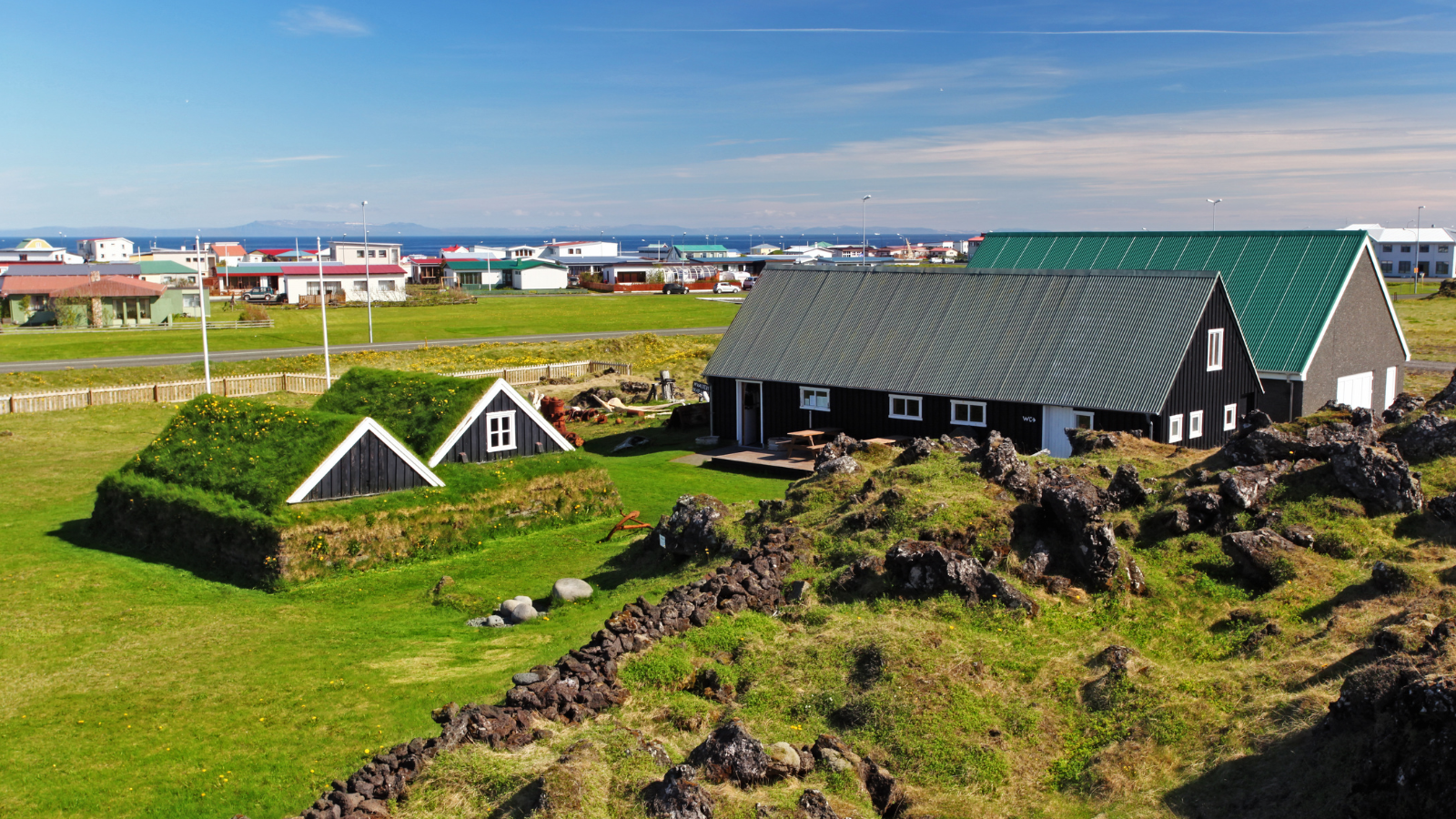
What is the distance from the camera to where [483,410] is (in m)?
33.2

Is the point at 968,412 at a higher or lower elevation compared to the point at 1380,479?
lower

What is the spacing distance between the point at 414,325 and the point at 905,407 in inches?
2779

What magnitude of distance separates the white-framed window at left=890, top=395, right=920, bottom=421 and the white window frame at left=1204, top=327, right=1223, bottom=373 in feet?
31.4

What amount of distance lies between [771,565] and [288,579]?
41.8ft

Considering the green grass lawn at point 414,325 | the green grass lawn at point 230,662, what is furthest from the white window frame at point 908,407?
the green grass lawn at point 414,325

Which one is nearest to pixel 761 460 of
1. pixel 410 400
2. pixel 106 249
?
pixel 410 400

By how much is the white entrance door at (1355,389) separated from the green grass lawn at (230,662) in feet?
91.1

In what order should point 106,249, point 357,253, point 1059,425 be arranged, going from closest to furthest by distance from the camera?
point 1059,425 < point 357,253 < point 106,249

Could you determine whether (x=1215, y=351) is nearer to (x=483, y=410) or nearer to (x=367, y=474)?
(x=483, y=410)

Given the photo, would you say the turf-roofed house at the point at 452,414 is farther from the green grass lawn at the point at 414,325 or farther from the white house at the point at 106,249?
the white house at the point at 106,249

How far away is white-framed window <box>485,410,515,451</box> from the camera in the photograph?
3344 centimetres

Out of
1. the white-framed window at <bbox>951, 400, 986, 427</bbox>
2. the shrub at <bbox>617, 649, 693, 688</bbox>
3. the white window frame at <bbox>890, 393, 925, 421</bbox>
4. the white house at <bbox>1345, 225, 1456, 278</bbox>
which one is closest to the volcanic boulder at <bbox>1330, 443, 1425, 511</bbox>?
the shrub at <bbox>617, 649, 693, 688</bbox>

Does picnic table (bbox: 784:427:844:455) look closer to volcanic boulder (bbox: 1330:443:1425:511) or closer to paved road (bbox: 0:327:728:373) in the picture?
volcanic boulder (bbox: 1330:443:1425:511)

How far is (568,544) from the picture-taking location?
3073cm
